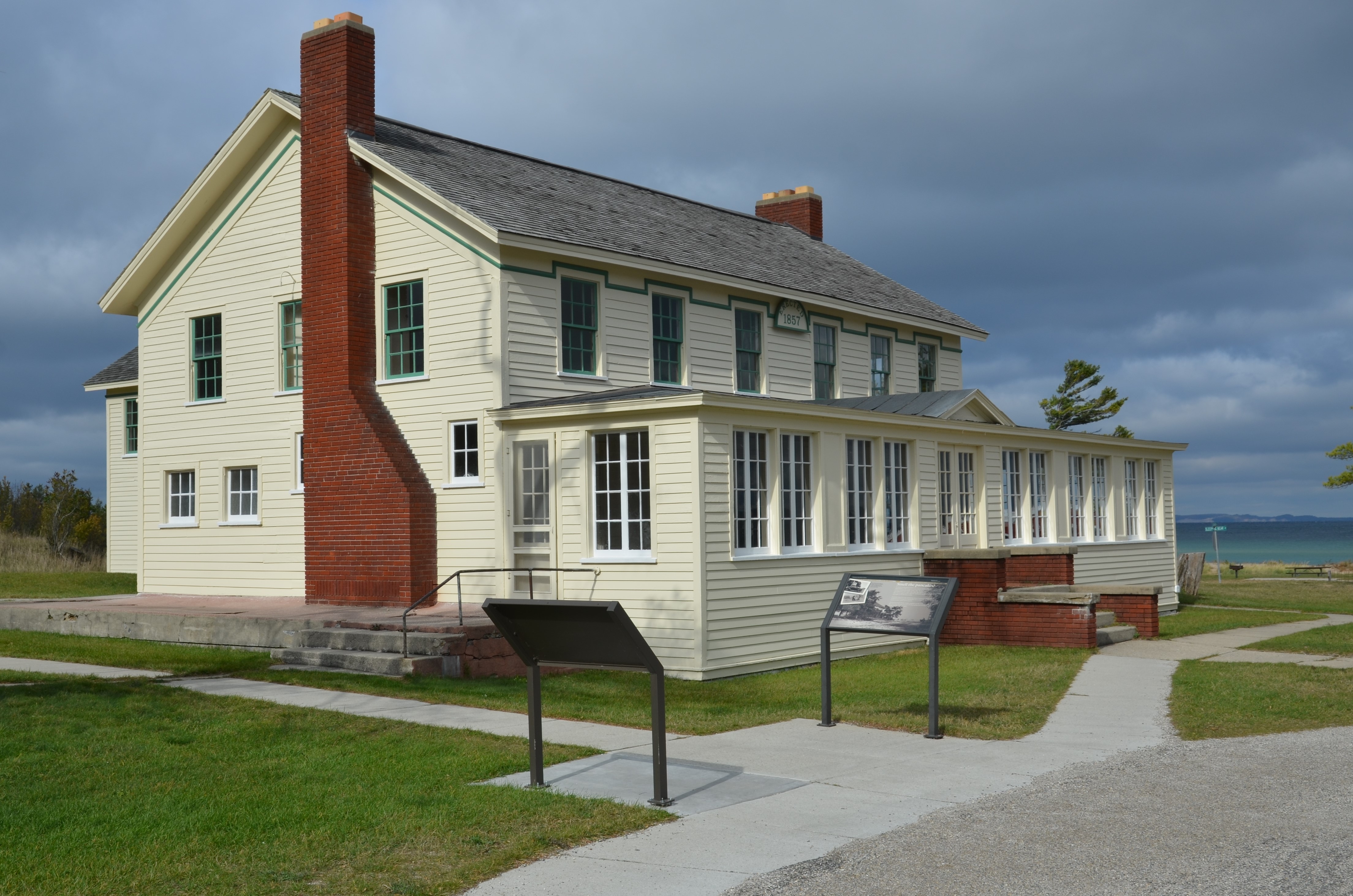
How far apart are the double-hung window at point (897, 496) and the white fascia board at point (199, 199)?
35.8 ft

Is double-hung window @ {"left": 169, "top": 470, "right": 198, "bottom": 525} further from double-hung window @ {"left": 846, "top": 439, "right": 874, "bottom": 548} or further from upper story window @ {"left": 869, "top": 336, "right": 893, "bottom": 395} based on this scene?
upper story window @ {"left": 869, "top": 336, "right": 893, "bottom": 395}

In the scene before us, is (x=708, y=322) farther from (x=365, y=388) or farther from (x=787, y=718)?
(x=787, y=718)

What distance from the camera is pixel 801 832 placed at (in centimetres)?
717

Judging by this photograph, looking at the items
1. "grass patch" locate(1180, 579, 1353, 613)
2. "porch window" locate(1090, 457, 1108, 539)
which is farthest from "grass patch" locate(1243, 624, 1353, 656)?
"grass patch" locate(1180, 579, 1353, 613)

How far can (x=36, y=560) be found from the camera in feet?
113

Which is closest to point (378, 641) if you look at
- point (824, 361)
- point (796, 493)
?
point (796, 493)

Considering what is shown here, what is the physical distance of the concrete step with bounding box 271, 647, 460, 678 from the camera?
14062 millimetres

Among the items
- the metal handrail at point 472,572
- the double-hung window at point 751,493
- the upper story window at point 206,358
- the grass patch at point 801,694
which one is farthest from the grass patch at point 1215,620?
the upper story window at point 206,358

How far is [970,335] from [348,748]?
20.6 m

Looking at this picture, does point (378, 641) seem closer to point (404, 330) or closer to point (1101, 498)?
point (404, 330)

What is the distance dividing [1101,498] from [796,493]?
1013 centimetres

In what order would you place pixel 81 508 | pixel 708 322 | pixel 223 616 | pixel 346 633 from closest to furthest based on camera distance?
1. pixel 346 633
2. pixel 223 616
3. pixel 708 322
4. pixel 81 508

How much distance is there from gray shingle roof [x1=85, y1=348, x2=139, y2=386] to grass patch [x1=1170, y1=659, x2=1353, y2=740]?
26362 mm

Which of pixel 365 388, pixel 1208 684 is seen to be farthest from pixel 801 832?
pixel 365 388
